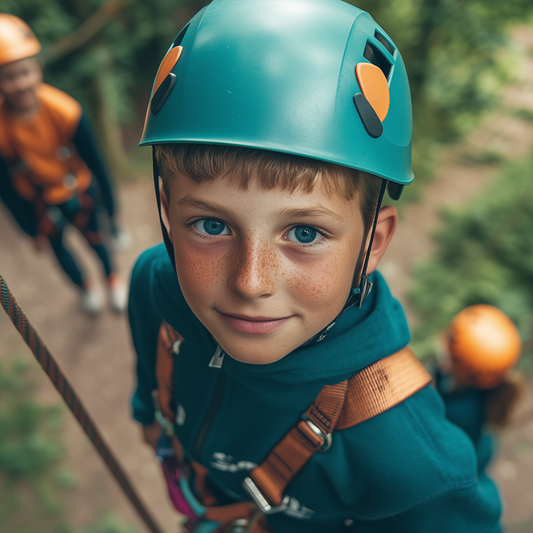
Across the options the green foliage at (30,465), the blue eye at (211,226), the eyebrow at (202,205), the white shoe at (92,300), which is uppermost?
the eyebrow at (202,205)

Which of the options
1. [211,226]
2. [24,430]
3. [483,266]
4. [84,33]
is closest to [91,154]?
[24,430]

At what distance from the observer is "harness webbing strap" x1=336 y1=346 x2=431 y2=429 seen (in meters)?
1.08

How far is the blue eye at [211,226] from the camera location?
0.93m

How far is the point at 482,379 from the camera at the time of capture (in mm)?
2443

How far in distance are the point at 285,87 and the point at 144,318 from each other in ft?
3.39

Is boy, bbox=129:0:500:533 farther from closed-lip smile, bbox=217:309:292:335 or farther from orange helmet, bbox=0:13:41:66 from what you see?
orange helmet, bbox=0:13:41:66

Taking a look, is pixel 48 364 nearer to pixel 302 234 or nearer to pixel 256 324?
pixel 256 324

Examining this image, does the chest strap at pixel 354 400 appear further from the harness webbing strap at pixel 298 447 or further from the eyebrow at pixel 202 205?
the eyebrow at pixel 202 205

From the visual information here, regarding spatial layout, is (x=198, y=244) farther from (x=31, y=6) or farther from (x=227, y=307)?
(x=31, y=6)

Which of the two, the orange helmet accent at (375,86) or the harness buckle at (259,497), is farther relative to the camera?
the harness buckle at (259,497)

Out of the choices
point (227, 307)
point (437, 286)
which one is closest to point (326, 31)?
point (227, 307)

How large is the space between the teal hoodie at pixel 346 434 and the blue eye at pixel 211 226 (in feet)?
1.24

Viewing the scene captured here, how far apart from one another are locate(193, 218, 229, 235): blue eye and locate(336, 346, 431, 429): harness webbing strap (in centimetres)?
55

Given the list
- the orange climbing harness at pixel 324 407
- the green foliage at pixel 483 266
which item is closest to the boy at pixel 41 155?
the orange climbing harness at pixel 324 407
